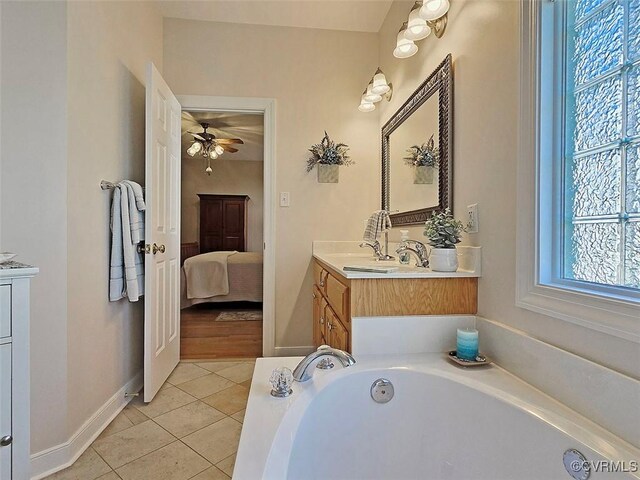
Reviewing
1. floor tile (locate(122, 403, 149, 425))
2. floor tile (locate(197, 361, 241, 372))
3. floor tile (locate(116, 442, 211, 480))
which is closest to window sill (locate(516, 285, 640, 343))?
floor tile (locate(116, 442, 211, 480))

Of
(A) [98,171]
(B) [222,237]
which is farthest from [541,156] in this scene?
(B) [222,237]

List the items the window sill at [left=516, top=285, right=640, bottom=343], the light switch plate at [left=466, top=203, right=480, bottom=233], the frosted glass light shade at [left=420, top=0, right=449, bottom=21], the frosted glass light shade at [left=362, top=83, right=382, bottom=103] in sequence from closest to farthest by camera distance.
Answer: the window sill at [left=516, top=285, right=640, bottom=343], the light switch plate at [left=466, top=203, right=480, bottom=233], the frosted glass light shade at [left=420, top=0, right=449, bottom=21], the frosted glass light shade at [left=362, top=83, right=382, bottom=103]

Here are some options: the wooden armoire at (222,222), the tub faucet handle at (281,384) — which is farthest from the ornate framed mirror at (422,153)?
the wooden armoire at (222,222)

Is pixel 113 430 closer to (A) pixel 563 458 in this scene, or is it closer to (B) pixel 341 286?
(B) pixel 341 286

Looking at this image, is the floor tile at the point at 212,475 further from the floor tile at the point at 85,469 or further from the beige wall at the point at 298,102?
the beige wall at the point at 298,102

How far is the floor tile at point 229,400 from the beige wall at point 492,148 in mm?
1468

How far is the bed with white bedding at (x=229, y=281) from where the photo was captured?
13.4ft

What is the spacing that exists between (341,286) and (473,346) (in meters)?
0.57

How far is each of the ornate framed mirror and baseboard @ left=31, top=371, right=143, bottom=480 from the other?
197cm

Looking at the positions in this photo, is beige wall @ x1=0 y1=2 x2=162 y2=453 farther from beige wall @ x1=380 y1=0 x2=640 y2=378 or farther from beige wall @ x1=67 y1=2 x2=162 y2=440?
beige wall @ x1=380 y1=0 x2=640 y2=378

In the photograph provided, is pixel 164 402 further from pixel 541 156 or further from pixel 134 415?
pixel 541 156

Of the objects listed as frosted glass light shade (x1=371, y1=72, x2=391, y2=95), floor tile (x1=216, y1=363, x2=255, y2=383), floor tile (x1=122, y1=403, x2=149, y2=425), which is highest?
frosted glass light shade (x1=371, y1=72, x2=391, y2=95)

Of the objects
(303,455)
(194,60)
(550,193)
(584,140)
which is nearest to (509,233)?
(550,193)

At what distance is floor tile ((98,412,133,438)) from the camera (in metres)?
1.69
